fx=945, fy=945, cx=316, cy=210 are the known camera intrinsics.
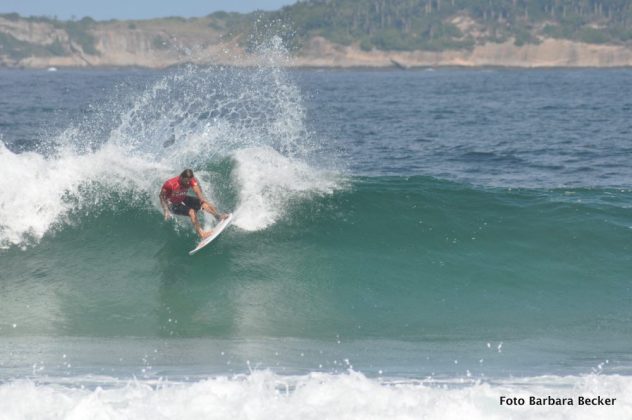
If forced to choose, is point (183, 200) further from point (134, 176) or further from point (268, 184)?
point (134, 176)

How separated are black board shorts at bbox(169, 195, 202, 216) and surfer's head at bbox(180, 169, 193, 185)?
1.42 ft

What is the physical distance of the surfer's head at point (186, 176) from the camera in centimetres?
1327

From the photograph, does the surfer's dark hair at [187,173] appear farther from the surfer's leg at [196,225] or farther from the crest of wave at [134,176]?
the crest of wave at [134,176]

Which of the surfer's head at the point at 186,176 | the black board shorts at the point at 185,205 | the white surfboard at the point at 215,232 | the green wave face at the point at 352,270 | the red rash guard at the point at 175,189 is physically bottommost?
the green wave face at the point at 352,270

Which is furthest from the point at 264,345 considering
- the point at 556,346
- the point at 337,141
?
the point at 337,141

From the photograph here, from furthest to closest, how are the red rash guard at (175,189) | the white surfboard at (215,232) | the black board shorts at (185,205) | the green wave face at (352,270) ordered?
the white surfboard at (215,232)
the black board shorts at (185,205)
the red rash guard at (175,189)
the green wave face at (352,270)

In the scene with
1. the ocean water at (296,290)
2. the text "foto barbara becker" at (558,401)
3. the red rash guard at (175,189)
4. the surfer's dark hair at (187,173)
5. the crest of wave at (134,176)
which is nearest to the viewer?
the text "foto barbara becker" at (558,401)

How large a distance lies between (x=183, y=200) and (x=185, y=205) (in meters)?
0.09

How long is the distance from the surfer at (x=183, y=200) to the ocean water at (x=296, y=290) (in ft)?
2.42

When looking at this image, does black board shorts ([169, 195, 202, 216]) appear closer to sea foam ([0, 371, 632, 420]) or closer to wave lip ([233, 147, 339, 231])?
wave lip ([233, 147, 339, 231])

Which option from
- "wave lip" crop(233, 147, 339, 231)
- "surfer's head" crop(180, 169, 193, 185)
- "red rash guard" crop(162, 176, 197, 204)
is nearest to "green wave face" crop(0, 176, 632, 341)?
"wave lip" crop(233, 147, 339, 231)

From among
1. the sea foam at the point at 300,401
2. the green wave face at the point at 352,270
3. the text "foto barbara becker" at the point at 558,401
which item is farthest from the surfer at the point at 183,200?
the text "foto barbara becker" at the point at 558,401

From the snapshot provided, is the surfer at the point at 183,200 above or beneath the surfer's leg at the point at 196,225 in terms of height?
above

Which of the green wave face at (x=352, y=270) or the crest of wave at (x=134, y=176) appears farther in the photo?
the crest of wave at (x=134, y=176)
